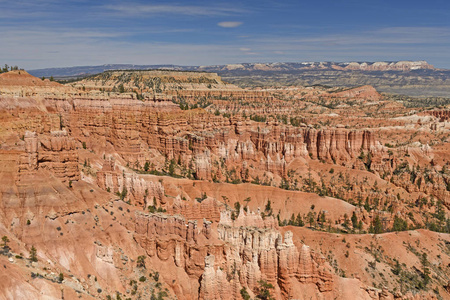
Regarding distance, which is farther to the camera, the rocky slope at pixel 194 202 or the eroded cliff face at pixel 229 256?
the eroded cliff face at pixel 229 256

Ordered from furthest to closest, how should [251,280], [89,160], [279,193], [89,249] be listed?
1. [279,193]
2. [89,160]
3. [251,280]
4. [89,249]

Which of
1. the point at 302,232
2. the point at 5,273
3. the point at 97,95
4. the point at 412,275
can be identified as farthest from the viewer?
the point at 97,95

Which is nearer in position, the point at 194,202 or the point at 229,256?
the point at 229,256

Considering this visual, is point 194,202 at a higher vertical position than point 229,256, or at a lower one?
higher

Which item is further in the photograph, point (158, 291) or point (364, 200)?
point (364, 200)

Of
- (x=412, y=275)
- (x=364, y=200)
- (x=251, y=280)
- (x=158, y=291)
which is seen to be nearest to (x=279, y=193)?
(x=364, y=200)

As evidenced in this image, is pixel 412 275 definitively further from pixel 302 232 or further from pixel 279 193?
pixel 279 193

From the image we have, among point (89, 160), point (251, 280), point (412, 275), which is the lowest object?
point (412, 275)

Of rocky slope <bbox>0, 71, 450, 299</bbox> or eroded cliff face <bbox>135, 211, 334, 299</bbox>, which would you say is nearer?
Answer: rocky slope <bbox>0, 71, 450, 299</bbox>

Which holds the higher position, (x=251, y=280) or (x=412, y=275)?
(x=251, y=280)
